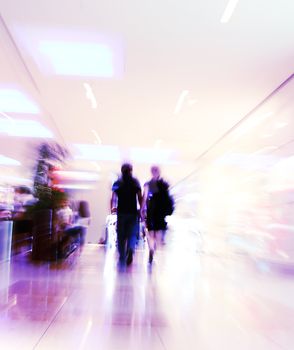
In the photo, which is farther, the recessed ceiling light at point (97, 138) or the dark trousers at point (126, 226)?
the recessed ceiling light at point (97, 138)

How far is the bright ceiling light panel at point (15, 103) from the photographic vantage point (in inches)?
267

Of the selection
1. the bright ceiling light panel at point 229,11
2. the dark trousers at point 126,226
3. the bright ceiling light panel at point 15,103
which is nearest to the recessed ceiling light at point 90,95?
the bright ceiling light panel at point 15,103

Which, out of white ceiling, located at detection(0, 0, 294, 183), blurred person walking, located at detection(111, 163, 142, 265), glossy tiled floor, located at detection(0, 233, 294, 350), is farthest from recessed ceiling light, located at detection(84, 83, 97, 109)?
glossy tiled floor, located at detection(0, 233, 294, 350)

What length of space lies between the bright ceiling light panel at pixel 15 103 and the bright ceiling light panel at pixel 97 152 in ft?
11.9

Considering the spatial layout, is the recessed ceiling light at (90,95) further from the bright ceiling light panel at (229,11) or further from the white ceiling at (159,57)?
the bright ceiling light panel at (229,11)

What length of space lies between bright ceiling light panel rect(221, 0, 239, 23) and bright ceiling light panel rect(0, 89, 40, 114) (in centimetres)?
405

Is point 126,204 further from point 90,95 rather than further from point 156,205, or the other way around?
point 90,95

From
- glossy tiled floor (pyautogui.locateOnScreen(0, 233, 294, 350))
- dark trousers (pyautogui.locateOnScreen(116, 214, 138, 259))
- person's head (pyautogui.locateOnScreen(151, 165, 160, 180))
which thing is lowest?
glossy tiled floor (pyautogui.locateOnScreen(0, 233, 294, 350))

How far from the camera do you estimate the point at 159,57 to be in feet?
→ 15.7

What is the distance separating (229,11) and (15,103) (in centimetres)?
503

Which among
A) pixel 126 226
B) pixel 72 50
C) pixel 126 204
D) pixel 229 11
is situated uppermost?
pixel 72 50

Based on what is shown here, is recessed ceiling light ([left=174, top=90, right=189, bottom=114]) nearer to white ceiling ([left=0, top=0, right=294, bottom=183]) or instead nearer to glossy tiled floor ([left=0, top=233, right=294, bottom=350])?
white ceiling ([left=0, top=0, right=294, bottom=183])

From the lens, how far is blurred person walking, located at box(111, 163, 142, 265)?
4902 millimetres

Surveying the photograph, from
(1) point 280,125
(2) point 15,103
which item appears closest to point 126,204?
(1) point 280,125
